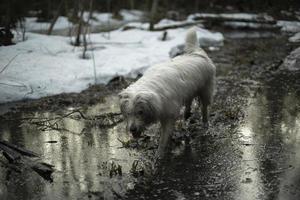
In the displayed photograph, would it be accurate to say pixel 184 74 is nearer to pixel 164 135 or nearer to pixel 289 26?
pixel 164 135

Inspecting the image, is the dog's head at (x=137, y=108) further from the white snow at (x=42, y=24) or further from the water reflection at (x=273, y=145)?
the white snow at (x=42, y=24)

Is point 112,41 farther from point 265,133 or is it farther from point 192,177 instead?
point 192,177

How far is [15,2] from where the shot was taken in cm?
1290

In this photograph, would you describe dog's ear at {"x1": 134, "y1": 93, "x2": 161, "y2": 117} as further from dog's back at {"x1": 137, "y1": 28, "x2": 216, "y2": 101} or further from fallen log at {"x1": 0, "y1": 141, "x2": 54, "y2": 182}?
fallen log at {"x1": 0, "y1": 141, "x2": 54, "y2": 182}

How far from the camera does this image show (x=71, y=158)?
5.67 metres

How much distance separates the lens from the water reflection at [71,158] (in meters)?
4.74

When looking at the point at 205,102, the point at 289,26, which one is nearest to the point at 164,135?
the point at 205,102

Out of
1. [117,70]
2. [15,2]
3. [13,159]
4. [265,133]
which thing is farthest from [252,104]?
[15,2]

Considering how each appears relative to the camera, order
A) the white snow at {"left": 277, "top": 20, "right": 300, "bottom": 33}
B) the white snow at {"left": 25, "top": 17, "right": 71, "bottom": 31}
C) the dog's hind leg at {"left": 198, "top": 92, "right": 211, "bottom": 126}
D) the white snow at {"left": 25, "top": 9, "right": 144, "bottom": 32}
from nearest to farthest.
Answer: the dog's hind leg at {"left": 198, "top": 92, "right": 211, "bottom": 126}
the white snow at {"left": 277, "top": 20, "right": 300, "bottom": 33}
the white snow at {"left": 25, "top": 17, "right": 71, "bottom": 31}
the white snow at {"left": 25, "top": 9, "right": 144, "bottom": 32}

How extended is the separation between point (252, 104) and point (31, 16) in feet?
48.2

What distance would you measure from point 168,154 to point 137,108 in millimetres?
1133

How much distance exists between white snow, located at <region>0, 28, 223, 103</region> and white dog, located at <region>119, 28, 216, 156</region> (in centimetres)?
321

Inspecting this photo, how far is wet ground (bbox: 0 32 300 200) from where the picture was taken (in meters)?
4.70

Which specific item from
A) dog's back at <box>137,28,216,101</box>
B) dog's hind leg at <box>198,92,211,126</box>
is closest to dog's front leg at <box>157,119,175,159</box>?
dog's back at <box>137,28,216,101</box>
